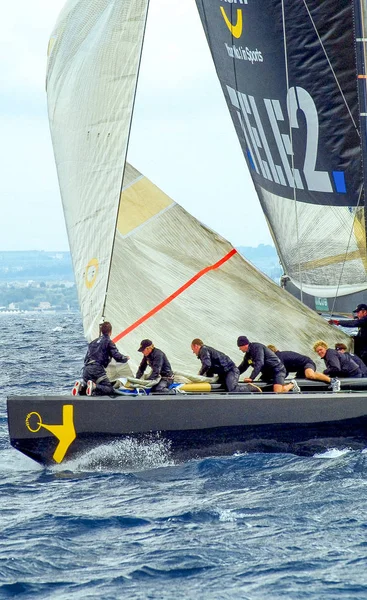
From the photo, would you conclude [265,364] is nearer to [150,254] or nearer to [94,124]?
[150,254]

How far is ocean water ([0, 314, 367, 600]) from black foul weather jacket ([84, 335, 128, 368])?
3.11 ft

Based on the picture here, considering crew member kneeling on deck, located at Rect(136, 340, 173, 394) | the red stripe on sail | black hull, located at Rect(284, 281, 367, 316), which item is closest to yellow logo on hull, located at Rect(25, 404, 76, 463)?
crew member kneeling on deck, located at Rect(136, 340, 173, 394)

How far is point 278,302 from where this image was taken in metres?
12.9

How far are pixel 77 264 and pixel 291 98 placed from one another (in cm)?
335

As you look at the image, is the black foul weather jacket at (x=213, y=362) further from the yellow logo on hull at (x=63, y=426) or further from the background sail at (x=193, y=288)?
the yellow logo on hull at (x=63, y=426)

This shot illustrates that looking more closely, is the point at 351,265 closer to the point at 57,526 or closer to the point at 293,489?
the point at 293,489

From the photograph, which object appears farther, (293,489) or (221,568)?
(293,489)

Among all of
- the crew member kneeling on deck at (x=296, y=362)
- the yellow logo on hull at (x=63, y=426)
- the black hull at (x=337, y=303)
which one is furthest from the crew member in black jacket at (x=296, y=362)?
the yellow logo on hull at (x=63, y=426)

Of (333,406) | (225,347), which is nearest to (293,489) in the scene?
(333,406)

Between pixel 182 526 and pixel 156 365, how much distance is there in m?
→ 2.90

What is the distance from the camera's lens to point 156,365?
37.5 ft

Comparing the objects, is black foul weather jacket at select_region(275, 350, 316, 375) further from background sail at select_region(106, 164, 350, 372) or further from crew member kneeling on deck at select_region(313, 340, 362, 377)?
background sail at select_region(106, 164, 350, 372)

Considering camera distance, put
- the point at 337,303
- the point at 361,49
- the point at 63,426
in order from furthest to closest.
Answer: the point at 337,303 < the point at 361,49 < the point at 63,426

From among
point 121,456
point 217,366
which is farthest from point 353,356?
point 121,456
